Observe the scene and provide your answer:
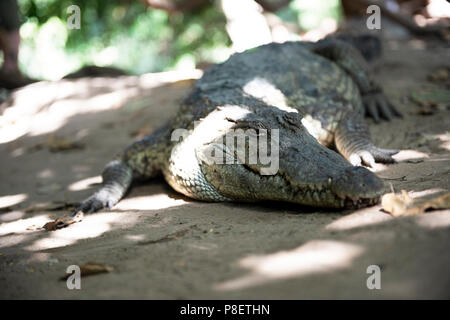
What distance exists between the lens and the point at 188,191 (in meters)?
3.61

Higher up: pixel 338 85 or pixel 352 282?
pixel 338 85

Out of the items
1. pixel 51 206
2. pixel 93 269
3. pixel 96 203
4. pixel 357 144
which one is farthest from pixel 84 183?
Result: pixel 357 144

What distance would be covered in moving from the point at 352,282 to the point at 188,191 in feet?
6.88

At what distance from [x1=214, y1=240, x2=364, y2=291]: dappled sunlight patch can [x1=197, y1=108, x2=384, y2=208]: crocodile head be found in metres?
0.50

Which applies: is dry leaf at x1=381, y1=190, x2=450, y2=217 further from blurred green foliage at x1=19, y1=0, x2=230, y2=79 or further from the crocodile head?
blurred green foliage at x1=19, y1=0, x2=230, y2=79

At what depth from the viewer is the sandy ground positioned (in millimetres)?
1771

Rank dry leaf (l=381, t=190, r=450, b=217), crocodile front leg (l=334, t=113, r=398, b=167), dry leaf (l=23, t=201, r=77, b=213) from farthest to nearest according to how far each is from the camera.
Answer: dry leaf (l=23, t=201, r=77, b=213), crocodile front leg (l=334, t=113, r=398, b=167), dry leaf (l=381, t=190, r=450, b=217)

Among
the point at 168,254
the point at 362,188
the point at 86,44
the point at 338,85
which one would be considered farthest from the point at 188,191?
the point at 86,44

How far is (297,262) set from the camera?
75.5 inches

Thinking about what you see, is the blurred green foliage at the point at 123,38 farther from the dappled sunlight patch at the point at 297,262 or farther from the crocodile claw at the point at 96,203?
the dappled sunlight patch at the point at 297,262

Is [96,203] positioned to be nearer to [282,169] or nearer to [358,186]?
[282,169]

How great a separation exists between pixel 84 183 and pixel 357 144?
9.90ft

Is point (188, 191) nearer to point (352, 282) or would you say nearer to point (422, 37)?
point (352, 282)

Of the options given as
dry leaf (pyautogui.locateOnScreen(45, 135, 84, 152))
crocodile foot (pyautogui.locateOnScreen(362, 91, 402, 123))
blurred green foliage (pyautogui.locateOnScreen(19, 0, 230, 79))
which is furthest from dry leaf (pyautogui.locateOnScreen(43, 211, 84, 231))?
blurred green foliage (pyautogui.locateOnScreen(19, 0, 230, 79))
